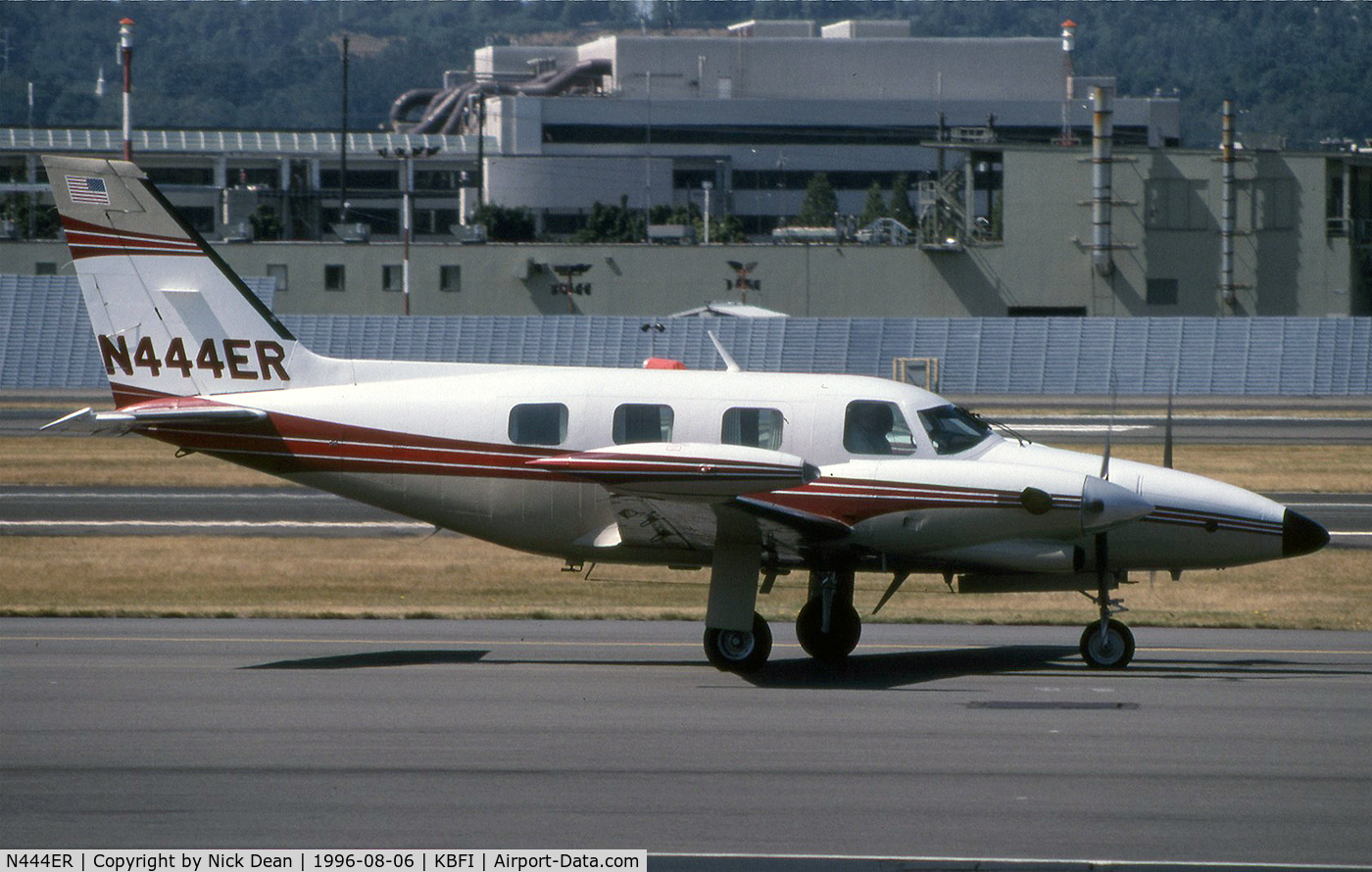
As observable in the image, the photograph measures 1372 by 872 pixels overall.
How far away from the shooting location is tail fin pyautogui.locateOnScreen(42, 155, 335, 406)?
15031mm

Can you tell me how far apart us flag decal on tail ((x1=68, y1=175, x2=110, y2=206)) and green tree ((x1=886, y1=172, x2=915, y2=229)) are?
324ft

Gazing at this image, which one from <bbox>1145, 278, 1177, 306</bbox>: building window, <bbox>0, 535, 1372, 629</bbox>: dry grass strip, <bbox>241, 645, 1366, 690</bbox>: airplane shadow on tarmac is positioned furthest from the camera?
<bbox>1145, 278, 1177, 306</bbox>: building window

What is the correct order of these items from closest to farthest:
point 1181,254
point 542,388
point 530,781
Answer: point 530,781 → point 542,388 → point 1181,254

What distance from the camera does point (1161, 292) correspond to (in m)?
66.0

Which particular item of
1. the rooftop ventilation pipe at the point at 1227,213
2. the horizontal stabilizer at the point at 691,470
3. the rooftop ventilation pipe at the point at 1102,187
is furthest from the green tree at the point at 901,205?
the horizontal stabilizer at the point at 691,470

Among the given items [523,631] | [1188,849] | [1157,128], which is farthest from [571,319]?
[1157,128]

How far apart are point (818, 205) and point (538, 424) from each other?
348 feet

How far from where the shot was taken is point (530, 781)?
9.80 m

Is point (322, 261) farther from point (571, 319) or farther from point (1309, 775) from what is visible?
point (1309, 775)

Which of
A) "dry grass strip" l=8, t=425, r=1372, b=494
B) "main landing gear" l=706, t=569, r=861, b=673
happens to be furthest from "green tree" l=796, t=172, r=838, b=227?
"main landing gear" l=706, t=569, r=861, b=673

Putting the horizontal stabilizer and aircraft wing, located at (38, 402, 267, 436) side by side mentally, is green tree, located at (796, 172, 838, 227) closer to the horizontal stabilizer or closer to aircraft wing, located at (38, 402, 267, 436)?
aircraft wing, located at (38, 402, 267, 436)

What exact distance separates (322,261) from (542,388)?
182 feet

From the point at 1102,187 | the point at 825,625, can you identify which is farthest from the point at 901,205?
the point at 825,625

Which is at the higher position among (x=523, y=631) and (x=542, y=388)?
(x=542, y=388)
